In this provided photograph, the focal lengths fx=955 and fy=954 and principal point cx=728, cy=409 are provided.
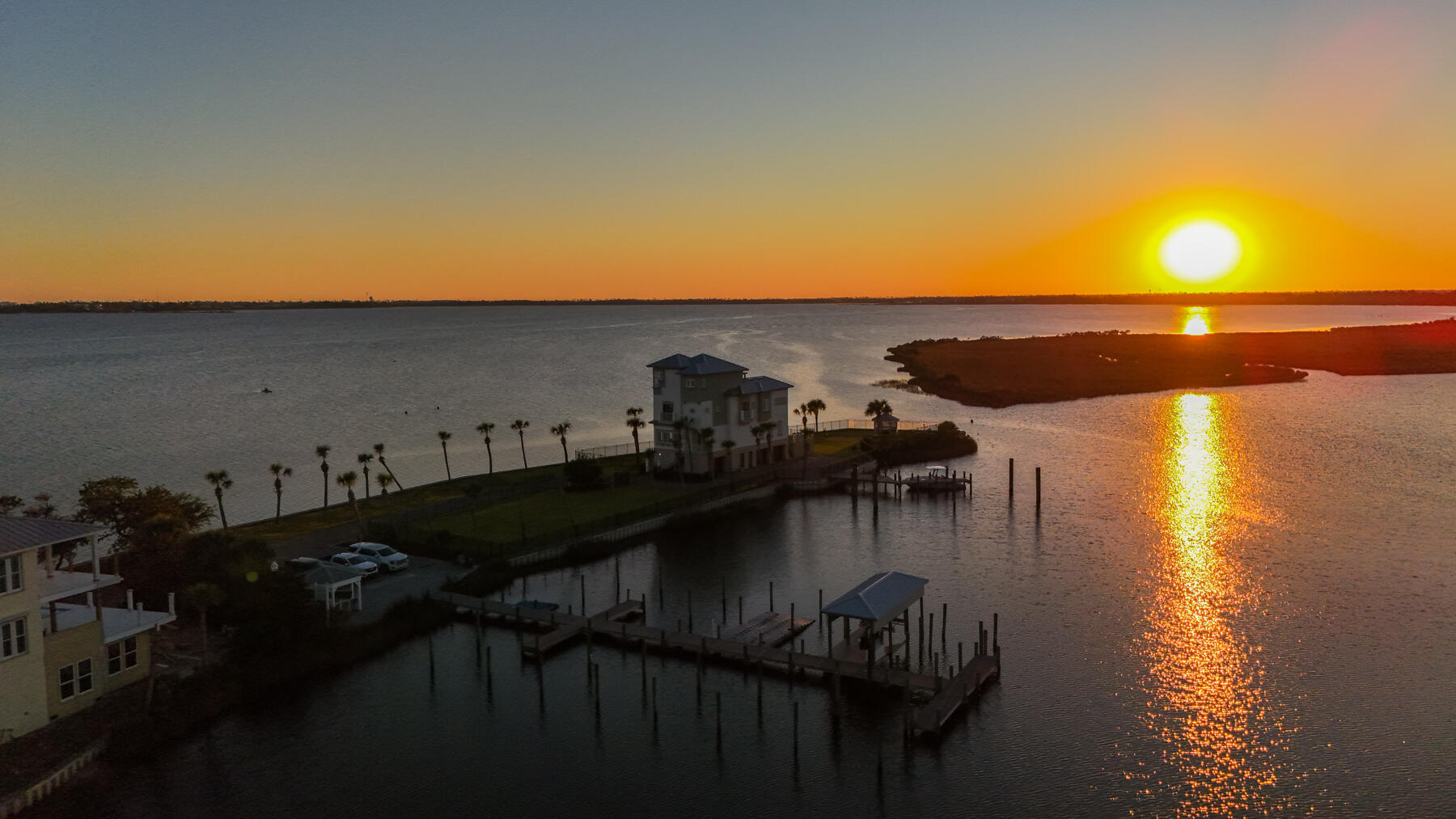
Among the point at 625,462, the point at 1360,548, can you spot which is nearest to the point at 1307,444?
the point at 1360,548

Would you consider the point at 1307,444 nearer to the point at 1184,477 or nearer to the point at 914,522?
A: the point at 1184,477

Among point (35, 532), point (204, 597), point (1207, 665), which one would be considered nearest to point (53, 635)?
point (35, 532)

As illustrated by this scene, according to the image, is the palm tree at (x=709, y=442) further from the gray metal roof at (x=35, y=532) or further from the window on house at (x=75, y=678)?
the window on house at (x=75, y=678)

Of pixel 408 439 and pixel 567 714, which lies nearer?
pixel 567 714

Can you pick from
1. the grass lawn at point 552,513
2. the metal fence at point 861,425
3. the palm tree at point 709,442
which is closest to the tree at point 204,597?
the grass lawn at point 552,513

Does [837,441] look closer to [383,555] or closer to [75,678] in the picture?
[383,555]

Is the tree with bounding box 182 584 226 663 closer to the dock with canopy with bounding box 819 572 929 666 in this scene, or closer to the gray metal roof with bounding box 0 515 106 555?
the gray metal roof with bounding box 0 515 106 555
